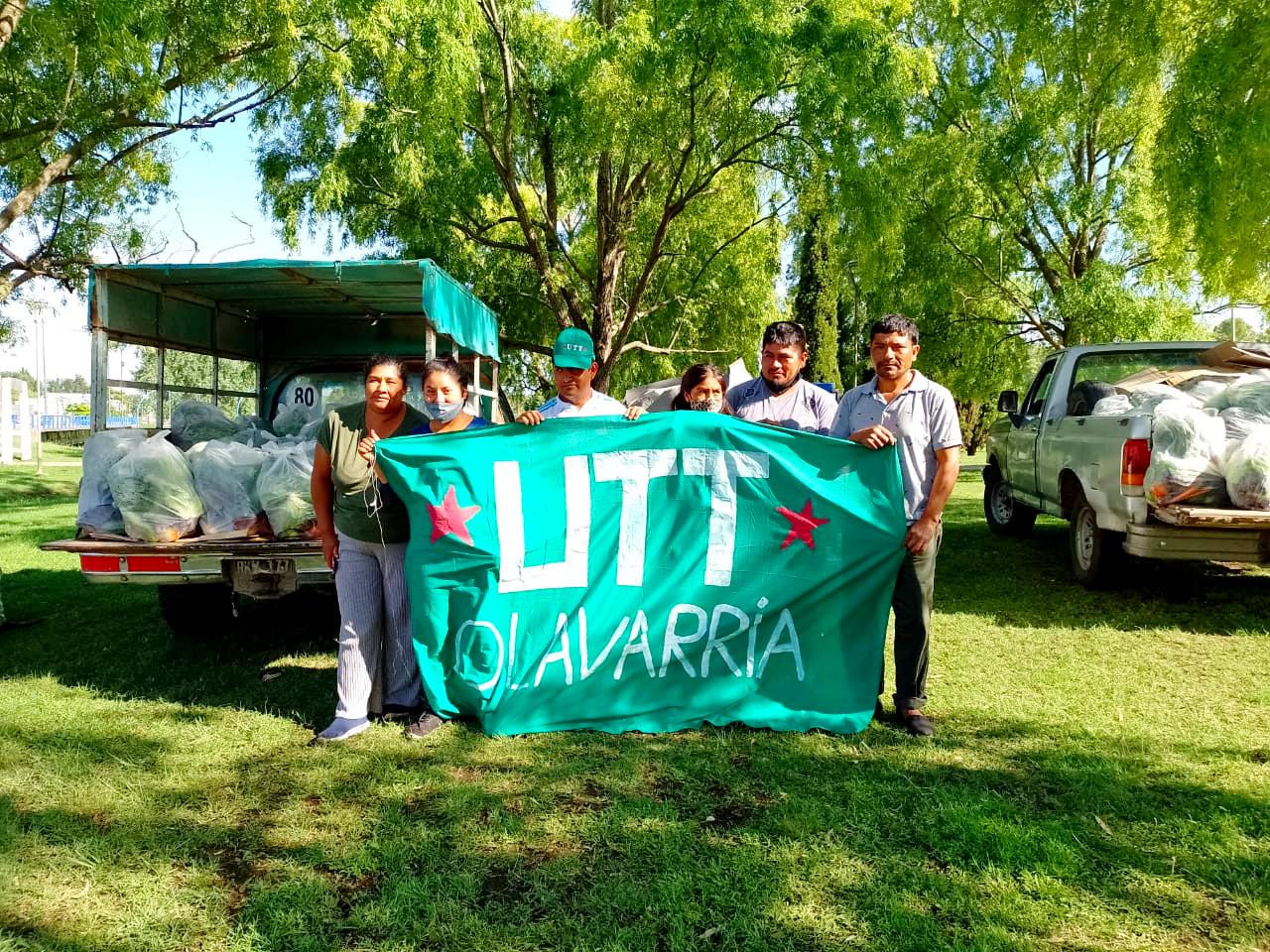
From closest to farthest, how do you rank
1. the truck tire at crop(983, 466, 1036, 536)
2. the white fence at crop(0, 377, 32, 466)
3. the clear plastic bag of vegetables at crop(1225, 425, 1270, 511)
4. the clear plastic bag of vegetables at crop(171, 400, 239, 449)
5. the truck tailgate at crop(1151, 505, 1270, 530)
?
the truck tailgate at crop(1151, 505, 1270, 530) → the clear plastic bag of vegetables at crop(1225, 425, 1270, 511) → the clear plastic bag of vegetables at crop(171, 400, 239, 449) → the truck tire at crop(983, 466, 1036, 536) → the white fence at crop(0, 377, 32, 466)

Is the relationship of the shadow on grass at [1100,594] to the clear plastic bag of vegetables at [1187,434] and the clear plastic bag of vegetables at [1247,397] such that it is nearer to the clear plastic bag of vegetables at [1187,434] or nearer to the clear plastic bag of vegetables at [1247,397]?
the clear plastic bag of vegetables at [1187,434]

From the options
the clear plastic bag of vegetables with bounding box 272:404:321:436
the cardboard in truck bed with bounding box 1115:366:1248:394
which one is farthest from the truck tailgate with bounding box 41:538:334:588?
the cardboard in truck bed with bounding box 1115:366:1248:394

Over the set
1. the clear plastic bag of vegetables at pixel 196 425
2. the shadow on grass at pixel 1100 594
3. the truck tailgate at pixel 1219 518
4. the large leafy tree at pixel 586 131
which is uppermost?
the large leafy tree at pixel 586 131

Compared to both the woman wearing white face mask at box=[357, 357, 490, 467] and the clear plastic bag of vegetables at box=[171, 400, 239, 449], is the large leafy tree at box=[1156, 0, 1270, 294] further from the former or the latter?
the clear plastic bag of vegetables at box=[171, 400, 239, 449]

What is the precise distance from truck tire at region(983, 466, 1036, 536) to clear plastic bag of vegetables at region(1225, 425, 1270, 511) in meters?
4.16

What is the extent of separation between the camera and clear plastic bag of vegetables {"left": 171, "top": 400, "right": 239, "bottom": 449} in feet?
21.2

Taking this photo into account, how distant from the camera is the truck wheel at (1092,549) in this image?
7.29 metres

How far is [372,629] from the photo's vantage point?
4.45 m

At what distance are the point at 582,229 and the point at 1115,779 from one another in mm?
19137

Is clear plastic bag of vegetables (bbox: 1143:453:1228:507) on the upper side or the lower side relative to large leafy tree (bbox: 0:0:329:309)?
lower

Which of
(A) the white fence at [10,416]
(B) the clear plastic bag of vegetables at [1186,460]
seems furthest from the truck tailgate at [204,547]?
(A) the white fence at [10,416]

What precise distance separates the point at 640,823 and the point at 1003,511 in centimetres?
884

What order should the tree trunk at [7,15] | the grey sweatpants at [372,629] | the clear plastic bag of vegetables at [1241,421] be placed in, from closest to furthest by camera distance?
the grey sweatpants at [372,629]
the clear plastic bag of vegetables at [1241,421]
the tree trunk at [7,15]

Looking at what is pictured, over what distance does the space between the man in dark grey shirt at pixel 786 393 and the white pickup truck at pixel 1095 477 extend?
9.79 feet
